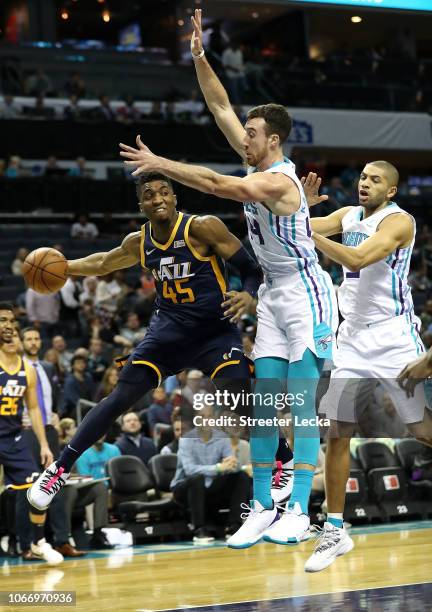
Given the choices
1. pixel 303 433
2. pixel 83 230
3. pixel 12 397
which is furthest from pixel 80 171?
pixel 303 433

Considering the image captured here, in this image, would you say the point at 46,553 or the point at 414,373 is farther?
the point at 46,553

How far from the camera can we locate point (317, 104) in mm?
24516

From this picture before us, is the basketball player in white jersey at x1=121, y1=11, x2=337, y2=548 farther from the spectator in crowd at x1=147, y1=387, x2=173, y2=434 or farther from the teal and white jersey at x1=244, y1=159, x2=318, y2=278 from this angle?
the spectator in crowd at x1=147, y1=387, x2=173, y2=434

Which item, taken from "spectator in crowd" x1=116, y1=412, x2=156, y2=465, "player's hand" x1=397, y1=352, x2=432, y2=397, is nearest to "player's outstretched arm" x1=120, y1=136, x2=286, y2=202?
"player's hand" x1=397, y1=352, x2=432, y2=397

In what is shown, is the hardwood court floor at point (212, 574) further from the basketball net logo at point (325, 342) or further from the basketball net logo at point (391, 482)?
the basketball net logo at point (325, 342)

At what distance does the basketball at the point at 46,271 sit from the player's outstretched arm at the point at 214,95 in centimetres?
141

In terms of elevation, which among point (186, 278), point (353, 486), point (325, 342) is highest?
point (186, 278)

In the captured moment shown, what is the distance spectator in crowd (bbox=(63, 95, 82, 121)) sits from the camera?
20.8 m

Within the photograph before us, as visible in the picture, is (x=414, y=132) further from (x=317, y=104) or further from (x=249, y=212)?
(x=249, y=212)

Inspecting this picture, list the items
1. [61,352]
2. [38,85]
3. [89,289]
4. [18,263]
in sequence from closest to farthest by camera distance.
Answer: [61,352] < [89,289] < [18,263] < [38,85]

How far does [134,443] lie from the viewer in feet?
39.7

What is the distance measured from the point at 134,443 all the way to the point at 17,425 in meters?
2.40

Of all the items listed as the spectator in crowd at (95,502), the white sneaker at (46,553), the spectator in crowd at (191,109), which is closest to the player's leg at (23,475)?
the white sneaker at (46,553)

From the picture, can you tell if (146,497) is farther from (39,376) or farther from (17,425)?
Answer: (17,425)
